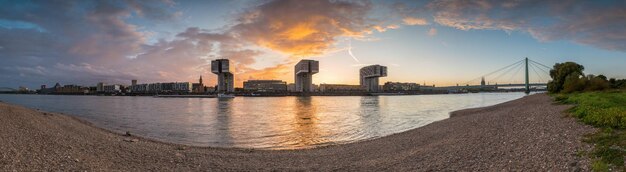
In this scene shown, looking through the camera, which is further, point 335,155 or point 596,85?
point 596,85

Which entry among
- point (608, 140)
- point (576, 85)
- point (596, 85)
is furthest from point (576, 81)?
point (608, 140)

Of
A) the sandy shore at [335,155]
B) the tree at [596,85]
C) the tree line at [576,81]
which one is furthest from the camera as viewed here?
the tree line at [576,81]

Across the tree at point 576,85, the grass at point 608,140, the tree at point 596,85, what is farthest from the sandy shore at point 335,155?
the tree at point 576,85

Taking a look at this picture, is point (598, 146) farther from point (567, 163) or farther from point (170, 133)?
point (170, 133)

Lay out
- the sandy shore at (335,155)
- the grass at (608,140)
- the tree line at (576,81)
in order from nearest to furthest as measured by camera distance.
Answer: the grass at (608,140) < the sandy shore at (335,155) < the tree line at (576,81)

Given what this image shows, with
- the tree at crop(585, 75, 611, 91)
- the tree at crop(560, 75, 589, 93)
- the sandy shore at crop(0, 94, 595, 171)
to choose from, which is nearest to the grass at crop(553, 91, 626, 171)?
the sandy shore at crop(0, 94, 595, 171)

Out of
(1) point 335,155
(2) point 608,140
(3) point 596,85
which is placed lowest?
(1) point 335,155

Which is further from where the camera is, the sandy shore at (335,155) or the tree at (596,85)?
the tree at (596,85)

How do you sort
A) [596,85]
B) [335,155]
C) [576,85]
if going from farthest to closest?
[576,85], [596,85], [335,155]

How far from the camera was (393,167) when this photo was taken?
42.9 feet

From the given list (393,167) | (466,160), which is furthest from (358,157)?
(466,160)

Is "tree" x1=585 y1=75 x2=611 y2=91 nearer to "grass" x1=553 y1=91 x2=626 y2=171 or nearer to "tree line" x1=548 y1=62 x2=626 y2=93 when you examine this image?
"tree line" x1=548 y1=62 x2=626 y2=93

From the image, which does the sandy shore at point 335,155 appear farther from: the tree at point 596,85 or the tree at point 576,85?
the tree at point 576,85

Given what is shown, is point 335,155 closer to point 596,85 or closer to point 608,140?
point 608,140
